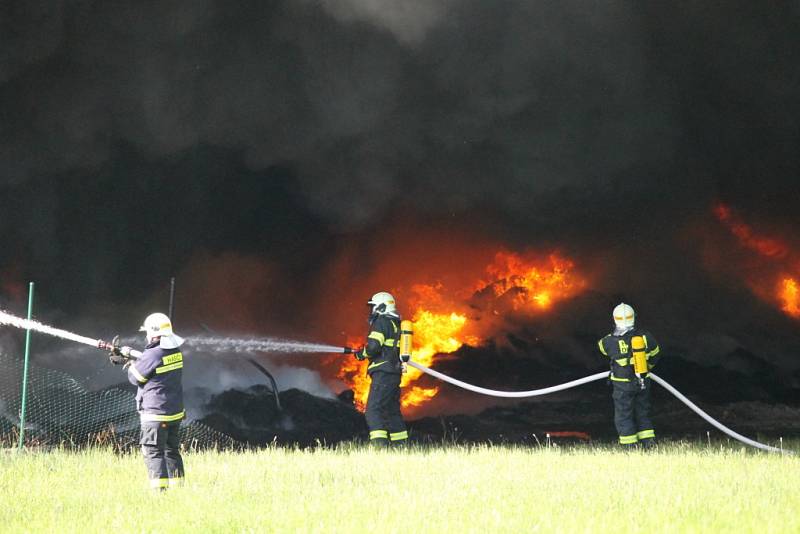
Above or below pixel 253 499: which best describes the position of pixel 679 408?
above

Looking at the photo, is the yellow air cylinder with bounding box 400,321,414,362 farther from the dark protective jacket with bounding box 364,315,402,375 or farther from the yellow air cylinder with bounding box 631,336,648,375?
the yellow air cylinder with bounding box 631,336,648,375

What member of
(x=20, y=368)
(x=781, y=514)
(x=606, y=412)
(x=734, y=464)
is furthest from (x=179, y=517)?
(x=606, y=412)

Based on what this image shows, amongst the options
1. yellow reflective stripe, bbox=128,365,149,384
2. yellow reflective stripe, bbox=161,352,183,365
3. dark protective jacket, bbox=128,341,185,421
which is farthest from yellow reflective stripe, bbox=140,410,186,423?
yellow reflective stripe, bbox=161,352,183,365

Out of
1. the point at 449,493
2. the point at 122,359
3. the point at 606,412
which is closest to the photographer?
the point at 449,493

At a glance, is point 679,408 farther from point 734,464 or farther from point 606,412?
point 734,464

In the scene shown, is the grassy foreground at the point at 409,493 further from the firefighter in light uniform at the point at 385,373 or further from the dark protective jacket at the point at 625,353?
the dark protective jacket at the point at 625,353

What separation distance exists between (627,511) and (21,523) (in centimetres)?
501

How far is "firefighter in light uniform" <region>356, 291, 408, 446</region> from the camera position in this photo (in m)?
14.5

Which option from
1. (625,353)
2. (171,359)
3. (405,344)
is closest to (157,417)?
(171,359)

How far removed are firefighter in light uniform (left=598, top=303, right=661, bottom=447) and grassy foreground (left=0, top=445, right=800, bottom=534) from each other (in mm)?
2113

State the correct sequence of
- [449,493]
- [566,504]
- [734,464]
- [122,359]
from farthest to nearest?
[734,464], [122,359], [449,493], [566,504]

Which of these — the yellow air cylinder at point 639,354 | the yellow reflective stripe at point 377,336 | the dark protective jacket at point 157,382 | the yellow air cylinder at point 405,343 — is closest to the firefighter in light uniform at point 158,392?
the dark protective jacket at point 157,382

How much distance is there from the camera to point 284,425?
2448cm

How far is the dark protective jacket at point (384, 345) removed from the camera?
14453 millimetres
